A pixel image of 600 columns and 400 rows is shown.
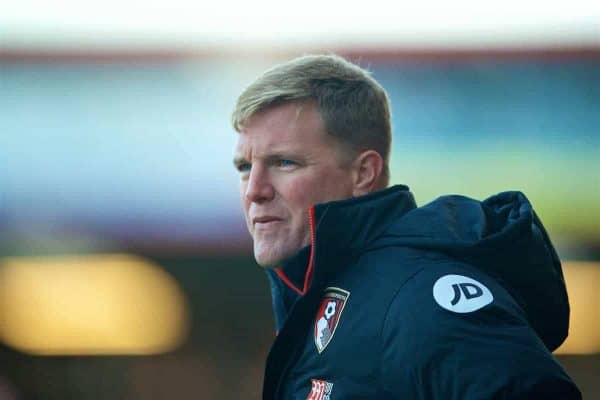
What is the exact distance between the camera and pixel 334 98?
2066 mm

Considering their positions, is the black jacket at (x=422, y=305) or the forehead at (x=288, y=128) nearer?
the black jacket at (x=422, y=305)

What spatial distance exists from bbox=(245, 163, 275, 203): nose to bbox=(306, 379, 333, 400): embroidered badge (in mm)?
445

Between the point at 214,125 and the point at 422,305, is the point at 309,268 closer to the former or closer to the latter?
the point at 422,305

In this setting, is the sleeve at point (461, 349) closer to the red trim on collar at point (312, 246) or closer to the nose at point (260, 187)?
the red trim on collar at point (312, 246)

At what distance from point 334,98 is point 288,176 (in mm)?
214

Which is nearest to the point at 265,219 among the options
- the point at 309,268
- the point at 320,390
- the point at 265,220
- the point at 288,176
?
the point at 265,220

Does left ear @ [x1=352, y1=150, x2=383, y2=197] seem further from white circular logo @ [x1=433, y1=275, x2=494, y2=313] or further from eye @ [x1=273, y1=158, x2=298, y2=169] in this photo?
white circular logo @ [x1=433, y1=275, x2=494, y2=313]

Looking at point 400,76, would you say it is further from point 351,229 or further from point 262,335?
point 351,229

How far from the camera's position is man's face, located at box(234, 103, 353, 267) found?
199cm

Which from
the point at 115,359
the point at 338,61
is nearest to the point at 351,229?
the point at 338,61

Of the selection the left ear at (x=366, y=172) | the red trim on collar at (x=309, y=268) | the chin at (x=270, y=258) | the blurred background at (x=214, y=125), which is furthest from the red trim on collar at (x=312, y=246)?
the blurred background at (x=214, y=125)

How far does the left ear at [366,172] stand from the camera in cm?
206

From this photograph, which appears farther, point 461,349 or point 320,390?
point 320,390

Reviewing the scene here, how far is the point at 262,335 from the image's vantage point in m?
7.27
